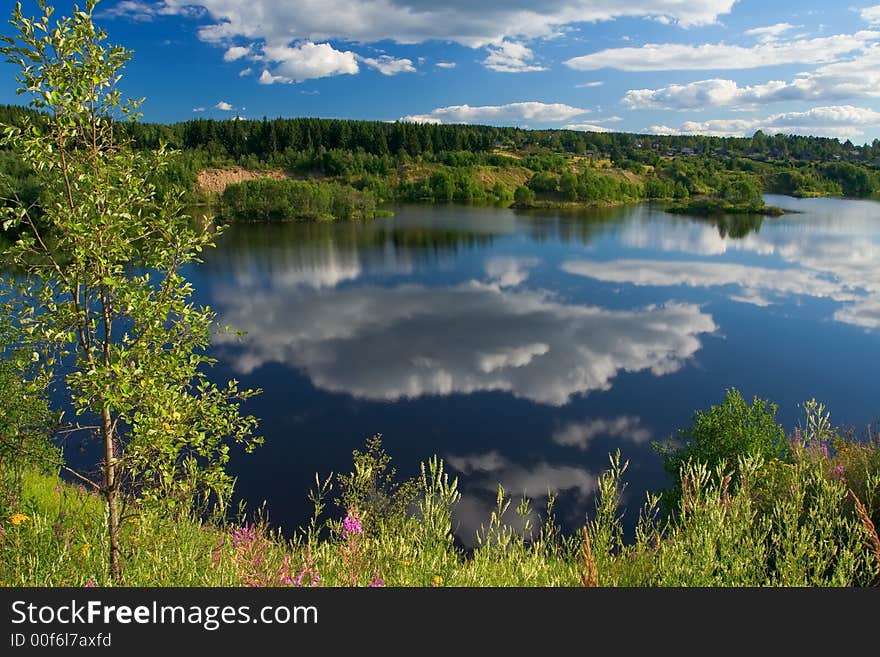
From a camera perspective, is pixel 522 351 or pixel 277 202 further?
pixel 277 202

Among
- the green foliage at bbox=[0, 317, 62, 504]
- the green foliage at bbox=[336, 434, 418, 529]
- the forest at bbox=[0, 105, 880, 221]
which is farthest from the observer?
the forest at bbox=[0, 105, 880, 221]

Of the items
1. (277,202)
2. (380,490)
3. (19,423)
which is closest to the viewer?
(19,423)

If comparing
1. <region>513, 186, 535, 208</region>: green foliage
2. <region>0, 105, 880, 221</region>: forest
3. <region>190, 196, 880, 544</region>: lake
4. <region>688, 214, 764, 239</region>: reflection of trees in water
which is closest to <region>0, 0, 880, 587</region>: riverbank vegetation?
<region>190, 196, 880, 544</region>: lake

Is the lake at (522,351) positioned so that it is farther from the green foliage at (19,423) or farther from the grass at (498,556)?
the grass at (498,556)

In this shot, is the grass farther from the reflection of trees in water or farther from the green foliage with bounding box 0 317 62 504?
the reflection of trees in water

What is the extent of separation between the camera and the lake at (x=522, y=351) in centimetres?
1989

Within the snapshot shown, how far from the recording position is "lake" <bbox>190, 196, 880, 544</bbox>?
19.9 metres

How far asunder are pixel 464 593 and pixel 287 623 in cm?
111

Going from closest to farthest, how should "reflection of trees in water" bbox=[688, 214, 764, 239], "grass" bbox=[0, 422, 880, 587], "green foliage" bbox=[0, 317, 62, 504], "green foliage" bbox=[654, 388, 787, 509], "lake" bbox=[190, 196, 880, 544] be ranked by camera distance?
"grass" bbox=[0, 422, 880, 587]
"green foliage" bbox=[0, 317, 62, 504]
"green foliage" bbox=[654, 388, 787, 509]
"lake" bbox=[190, 196, 880, 544]
"reflection of trees in water" bbox=[688, 214, 764, 239]

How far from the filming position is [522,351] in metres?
30.2

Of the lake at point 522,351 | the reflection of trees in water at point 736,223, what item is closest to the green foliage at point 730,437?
the lake at point 522,351

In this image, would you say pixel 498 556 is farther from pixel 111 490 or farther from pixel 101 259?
pixel 101 259

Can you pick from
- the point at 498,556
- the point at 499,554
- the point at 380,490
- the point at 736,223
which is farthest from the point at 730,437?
the point at 736,223

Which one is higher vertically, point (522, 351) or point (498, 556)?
point (498, 556)
